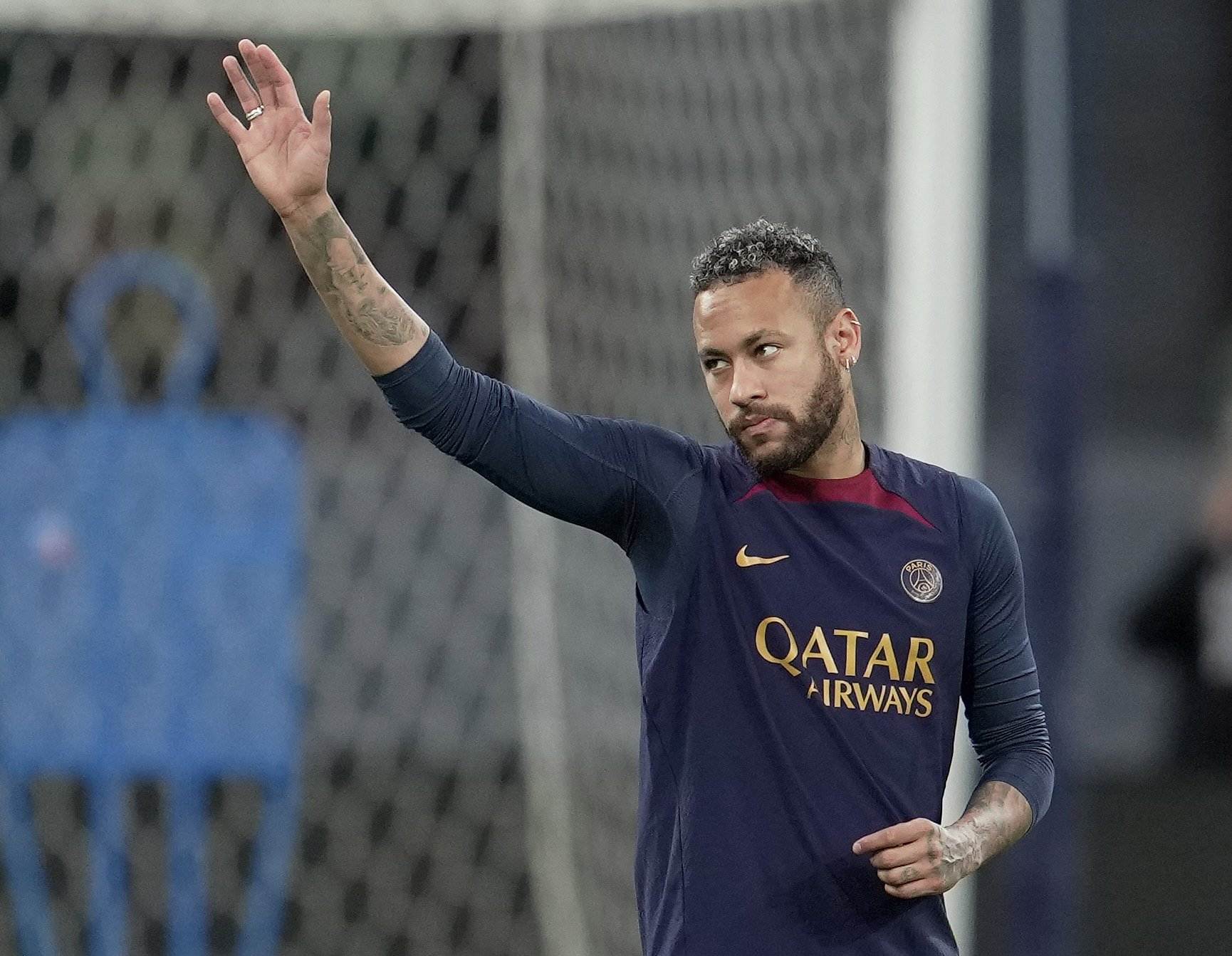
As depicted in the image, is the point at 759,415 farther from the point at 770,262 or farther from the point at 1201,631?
the point at 1201,631

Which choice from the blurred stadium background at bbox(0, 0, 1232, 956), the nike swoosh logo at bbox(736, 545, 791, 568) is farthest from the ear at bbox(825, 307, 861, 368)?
the blurred stadium background at bbox(0, 0, 1232, 956)

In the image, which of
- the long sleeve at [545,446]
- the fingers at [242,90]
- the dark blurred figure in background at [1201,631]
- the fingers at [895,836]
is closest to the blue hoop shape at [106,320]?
the fingers at [242,90]

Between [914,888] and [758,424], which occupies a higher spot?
[758,424]

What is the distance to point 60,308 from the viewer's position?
415 cm

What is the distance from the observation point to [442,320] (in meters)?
4.63

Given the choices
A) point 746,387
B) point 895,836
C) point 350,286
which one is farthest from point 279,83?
point 895,836

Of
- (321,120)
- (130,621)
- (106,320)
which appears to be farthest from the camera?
(106,320)

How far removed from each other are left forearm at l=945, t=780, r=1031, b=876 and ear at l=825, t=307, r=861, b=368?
565 mm

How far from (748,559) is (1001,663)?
367 millimetres

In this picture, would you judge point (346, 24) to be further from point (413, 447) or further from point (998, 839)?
point (998, 839)

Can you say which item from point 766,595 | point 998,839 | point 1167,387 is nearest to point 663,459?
point 766,595

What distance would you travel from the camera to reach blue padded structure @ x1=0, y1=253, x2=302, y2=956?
3926 millimetres

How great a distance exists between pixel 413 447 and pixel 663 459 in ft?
8.60

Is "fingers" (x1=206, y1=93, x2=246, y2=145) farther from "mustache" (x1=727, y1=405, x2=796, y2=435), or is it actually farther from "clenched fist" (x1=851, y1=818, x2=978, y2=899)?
"clenched fist" (x1=851, y1=818, x2=978, y2=899)
